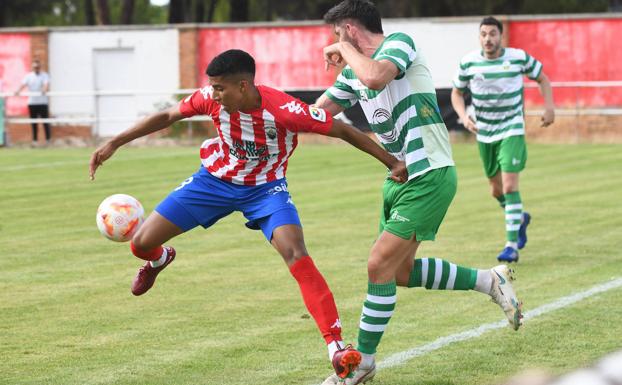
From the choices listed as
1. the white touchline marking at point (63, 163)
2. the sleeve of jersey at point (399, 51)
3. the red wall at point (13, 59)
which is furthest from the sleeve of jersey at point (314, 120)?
the red wall at point (13, 59)

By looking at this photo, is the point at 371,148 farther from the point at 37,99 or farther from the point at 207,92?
the point at 37,99

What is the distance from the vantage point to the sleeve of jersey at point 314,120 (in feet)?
20.8

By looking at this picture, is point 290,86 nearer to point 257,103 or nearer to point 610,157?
point 610,157

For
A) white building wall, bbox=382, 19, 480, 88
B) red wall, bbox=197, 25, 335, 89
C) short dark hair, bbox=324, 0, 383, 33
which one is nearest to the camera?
short dark hair, bbox=324, 0, 383, 33

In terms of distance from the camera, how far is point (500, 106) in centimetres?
1145

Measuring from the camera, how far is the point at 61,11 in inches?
2594

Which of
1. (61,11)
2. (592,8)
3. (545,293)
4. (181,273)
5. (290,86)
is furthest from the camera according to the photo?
(61,11)

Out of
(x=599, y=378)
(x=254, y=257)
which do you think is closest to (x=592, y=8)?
(x=254, y=257)

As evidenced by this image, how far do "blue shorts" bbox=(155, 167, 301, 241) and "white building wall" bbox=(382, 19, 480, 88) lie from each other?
25.8 metres

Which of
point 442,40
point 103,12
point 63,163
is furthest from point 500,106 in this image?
point 103,12

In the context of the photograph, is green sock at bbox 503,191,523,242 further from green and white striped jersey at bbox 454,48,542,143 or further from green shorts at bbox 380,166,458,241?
green shorts at bbox 380,166,458,241

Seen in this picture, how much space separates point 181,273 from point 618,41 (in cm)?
2298

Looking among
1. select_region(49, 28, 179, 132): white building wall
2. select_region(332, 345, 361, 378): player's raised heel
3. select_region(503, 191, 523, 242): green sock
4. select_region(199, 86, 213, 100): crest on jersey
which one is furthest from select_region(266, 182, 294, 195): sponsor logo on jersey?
select_region(49, 28, 179, 132): white building wall

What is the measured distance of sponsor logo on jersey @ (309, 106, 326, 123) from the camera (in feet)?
20.8
